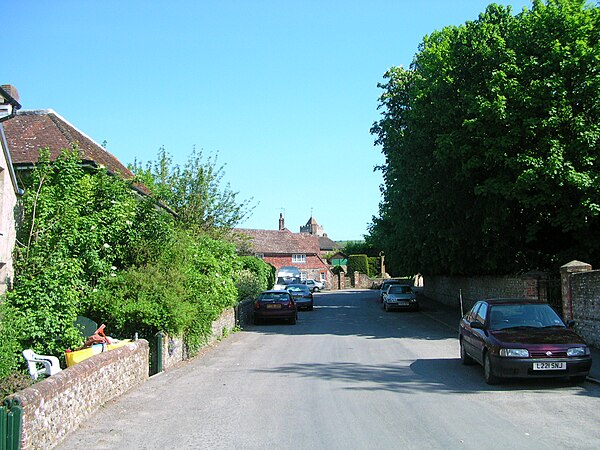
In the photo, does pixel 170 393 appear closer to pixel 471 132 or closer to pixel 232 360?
pixel 232 360

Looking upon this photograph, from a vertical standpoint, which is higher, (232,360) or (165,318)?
(165,318)

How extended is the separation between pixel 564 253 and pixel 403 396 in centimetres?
1343

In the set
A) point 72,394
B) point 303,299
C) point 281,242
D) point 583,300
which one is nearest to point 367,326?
point 583,300

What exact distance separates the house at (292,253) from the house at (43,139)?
53276mm

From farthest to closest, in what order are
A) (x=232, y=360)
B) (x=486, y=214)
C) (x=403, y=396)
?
(x=486, y=214), (x=232, y=360), (x=403, y=396)

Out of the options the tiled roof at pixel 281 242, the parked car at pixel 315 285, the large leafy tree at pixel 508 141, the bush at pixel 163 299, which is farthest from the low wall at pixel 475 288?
the tiled roof at pixel 281 242

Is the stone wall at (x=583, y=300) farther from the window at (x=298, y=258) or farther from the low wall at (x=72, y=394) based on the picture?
the window at (x=298, y=258)

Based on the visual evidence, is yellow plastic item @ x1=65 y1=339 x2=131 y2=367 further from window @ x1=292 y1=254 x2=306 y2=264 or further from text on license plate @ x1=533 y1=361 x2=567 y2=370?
window @ x1=292 y1=254 x2=306 y2=264

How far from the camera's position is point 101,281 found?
1345cm

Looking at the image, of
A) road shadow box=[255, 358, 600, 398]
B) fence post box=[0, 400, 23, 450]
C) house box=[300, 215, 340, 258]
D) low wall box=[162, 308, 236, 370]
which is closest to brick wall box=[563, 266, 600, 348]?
road shadow box=[255, 358, 600, 398]

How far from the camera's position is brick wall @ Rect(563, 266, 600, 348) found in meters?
14.9

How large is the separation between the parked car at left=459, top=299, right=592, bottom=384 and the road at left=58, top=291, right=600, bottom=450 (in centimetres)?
36

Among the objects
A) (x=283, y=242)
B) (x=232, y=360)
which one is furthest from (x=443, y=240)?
(x=283, y=242)

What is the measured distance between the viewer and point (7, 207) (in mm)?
12617
